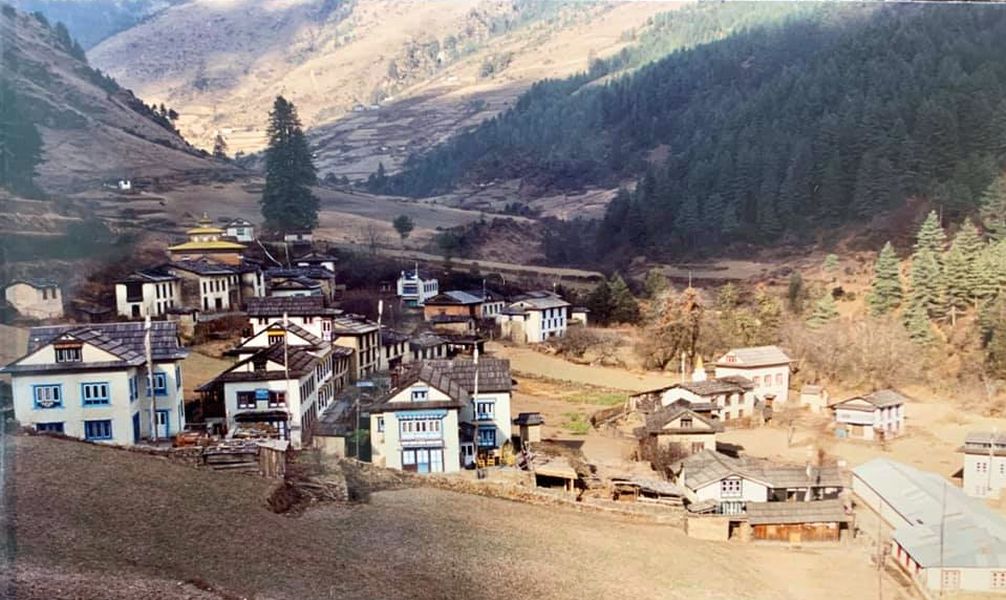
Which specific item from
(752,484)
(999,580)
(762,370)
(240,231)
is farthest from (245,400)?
(240,231)

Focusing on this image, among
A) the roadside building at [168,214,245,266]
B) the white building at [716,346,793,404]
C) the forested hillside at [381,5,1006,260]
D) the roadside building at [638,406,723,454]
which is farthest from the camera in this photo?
the forested hillside at [381,5,1006,260]

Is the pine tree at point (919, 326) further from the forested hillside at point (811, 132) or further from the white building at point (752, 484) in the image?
the white building at point (752, 484)

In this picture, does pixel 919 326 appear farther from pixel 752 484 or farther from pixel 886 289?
pixel 752 484

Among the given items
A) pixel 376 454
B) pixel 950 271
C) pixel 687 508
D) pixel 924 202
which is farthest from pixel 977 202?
pixel 376 454

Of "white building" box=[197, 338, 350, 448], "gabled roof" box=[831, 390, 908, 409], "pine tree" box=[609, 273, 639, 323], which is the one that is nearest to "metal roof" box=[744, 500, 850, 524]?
"gabled roof" box=[831, 390, 908, 409]

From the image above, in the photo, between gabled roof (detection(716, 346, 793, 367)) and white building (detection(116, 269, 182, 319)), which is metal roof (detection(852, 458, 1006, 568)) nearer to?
gabled roof (detection(716, 346, 793, 367))

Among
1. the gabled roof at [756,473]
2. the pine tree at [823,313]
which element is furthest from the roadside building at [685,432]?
the pine tree at [823,313]

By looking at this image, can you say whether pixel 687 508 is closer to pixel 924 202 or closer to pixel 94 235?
pixel 94 235
